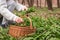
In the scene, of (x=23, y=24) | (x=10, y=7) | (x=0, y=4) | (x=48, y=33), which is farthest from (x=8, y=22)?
(x=48, y=33)

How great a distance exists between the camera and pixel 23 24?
411 centimetres

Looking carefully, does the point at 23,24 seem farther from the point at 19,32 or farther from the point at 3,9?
the point at 3,9

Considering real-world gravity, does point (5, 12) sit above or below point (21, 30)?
Result: above

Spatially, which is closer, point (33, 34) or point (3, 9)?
point (33, 34)

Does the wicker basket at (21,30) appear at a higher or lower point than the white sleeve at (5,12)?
lower

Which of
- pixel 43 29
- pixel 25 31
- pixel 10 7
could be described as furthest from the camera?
pixel 10 7

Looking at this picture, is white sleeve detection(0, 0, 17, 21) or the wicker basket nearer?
the wicker basket

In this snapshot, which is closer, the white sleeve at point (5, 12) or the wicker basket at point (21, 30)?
the wicker basket at point (21, 30)

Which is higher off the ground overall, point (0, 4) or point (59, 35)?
point (0, 4)

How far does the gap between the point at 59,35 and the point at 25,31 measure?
0.53 meters

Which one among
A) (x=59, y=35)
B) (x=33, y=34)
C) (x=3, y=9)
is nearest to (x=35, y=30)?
(x=33, y=34)

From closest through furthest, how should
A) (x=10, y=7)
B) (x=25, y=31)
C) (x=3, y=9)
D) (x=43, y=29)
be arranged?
(x=25, y=31), (x=43, y=29), (x=3, y=9), (x=10, y=7)

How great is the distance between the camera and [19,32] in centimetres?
392

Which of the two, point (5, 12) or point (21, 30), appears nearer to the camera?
point (21, 30)
